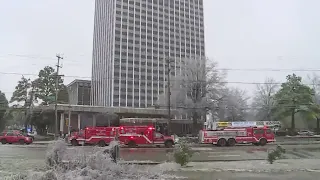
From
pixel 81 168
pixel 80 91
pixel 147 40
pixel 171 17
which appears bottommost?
pixel 81 168

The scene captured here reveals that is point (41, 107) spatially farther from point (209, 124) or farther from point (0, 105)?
point (209, 124)

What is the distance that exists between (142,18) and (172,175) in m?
44.8

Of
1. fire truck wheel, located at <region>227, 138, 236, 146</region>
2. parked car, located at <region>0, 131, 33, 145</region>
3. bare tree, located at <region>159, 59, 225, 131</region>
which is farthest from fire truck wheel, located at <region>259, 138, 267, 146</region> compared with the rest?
parked car, located at <region>0, 131, 33, 145</region>

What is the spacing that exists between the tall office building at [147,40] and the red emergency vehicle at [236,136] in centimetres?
1426

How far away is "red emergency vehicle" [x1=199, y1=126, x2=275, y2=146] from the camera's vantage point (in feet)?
123

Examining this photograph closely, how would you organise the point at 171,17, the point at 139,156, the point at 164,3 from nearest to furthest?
the point at 139,156
the point at 171,17
the point at 164,3

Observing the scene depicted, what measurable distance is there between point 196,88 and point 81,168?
4954 cm

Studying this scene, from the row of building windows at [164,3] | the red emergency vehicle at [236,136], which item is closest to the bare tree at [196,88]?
the row of building windows at [164,3]

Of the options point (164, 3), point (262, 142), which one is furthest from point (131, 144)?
point (164, 3)

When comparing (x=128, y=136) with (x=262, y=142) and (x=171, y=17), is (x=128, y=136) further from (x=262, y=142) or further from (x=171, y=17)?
(x=171, y=17)

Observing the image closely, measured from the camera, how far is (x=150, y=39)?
2036 inches

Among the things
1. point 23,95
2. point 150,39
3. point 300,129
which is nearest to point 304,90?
point 300,129

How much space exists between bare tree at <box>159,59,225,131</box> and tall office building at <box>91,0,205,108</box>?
1.86 metres

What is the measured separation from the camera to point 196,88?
198 ft
